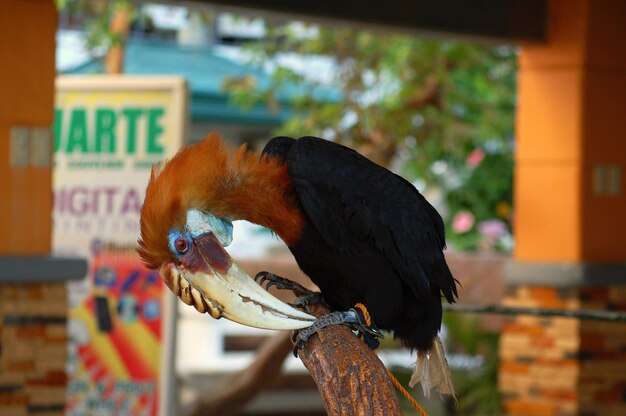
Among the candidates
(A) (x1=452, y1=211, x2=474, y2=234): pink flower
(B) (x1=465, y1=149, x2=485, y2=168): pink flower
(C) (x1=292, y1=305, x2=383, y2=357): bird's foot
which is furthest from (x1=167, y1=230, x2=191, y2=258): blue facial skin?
(A) (x1=452, y1=211, x2=474, y2=234): pink flower

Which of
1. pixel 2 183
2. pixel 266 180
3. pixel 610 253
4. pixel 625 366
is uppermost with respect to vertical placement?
pixel 266 180

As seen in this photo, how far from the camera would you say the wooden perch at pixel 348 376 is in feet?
5.28

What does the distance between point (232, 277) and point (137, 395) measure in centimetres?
316

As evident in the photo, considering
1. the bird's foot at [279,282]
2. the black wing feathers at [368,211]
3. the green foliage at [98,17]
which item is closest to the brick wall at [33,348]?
the bird's foot at [279,282]

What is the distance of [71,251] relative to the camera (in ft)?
16.2

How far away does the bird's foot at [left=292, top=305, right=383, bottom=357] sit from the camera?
5.93ft

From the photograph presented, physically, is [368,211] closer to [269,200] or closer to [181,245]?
[269,200]

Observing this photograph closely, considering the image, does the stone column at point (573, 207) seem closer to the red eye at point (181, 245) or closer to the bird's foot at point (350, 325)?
the bird's foot at point (350, 325)

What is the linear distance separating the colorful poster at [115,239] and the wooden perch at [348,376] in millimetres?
3057

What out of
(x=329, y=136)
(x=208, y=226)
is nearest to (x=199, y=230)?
(x=208, y=226)

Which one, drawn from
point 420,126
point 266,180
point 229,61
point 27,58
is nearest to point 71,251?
point 27,58

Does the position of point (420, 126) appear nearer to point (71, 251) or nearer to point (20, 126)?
point (71, 251)

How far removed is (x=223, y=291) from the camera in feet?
5.64

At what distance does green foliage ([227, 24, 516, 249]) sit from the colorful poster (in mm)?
2977
